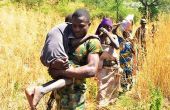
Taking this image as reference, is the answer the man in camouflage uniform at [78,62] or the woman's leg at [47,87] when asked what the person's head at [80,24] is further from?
the woman's leg at [47,87]

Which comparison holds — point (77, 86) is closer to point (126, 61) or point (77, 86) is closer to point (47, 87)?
point (47, 87)

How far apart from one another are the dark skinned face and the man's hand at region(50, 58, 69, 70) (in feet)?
0.73

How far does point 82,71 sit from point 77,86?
21 centimetres

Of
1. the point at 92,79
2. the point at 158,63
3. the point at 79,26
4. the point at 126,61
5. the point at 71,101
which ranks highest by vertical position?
the point at 79,26

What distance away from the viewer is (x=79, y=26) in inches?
123

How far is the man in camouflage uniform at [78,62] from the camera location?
10.1 feet

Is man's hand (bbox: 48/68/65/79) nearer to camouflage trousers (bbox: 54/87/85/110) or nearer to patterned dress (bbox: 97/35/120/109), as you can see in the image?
camouflage trousers (bbox: 54/87/85/110)

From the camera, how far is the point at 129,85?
619cm

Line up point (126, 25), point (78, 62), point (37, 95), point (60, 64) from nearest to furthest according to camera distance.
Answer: point (37, 95), point (60, 64), point (78, 62), point (126, 25)

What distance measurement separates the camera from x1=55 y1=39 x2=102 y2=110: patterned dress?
3139 millimetres

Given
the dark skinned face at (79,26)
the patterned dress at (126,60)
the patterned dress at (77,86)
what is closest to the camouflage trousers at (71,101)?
the patterned dress at (77,86)

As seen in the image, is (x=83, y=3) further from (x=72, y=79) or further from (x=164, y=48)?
(x=72, y=79)

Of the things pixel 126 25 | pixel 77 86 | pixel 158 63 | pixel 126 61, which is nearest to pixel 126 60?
pixel 126 61

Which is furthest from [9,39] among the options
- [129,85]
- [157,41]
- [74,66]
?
→ [74,66]
